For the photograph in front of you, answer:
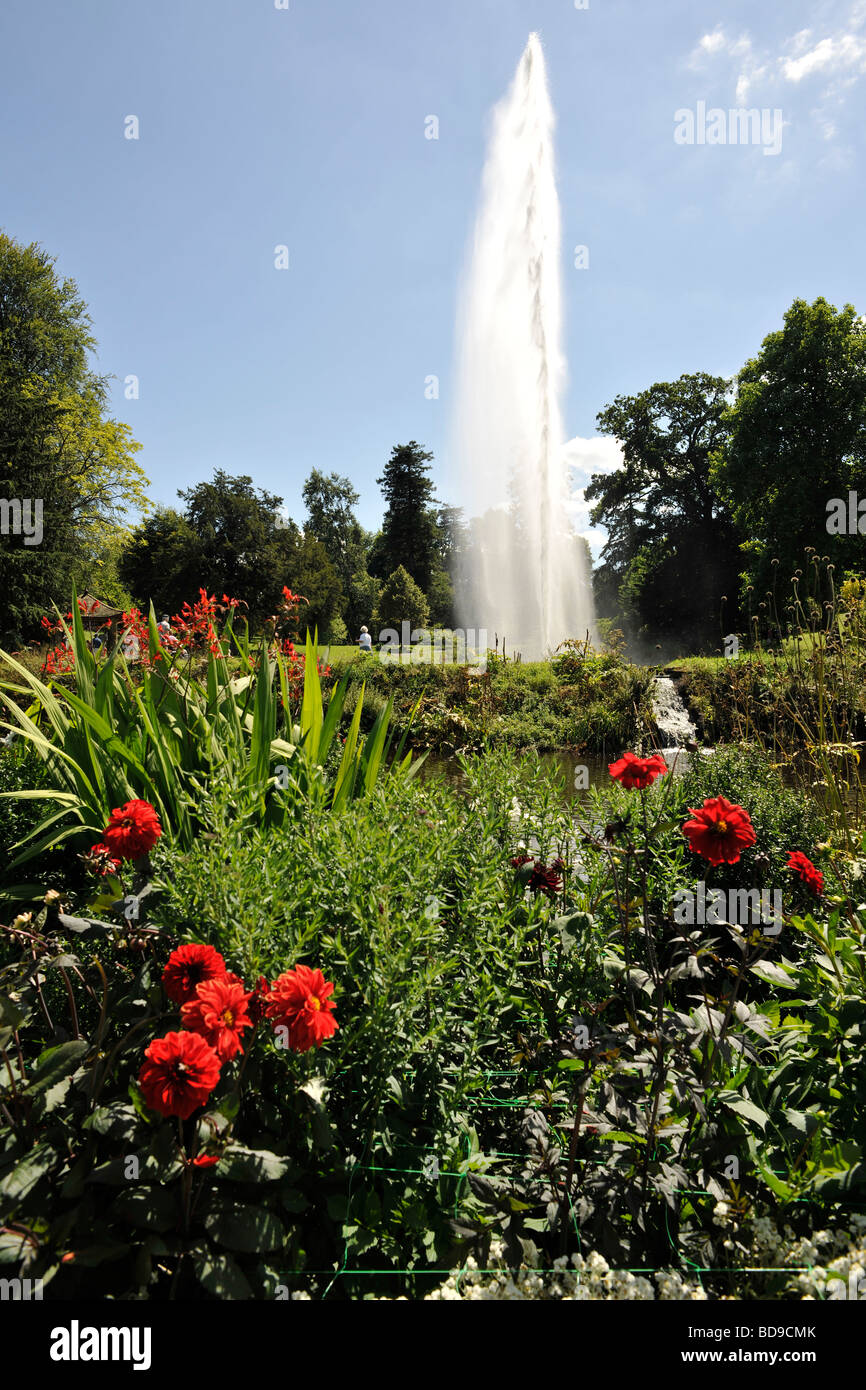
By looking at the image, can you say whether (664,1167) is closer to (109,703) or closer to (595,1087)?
(595,1087)

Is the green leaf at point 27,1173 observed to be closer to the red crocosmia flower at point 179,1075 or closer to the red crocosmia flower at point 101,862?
the red crocosmia flower at point 179,1075

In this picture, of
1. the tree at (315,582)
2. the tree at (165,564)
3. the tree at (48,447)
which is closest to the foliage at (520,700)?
the tree at (48,447)

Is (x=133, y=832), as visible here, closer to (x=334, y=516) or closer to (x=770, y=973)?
(x=770, y=973)

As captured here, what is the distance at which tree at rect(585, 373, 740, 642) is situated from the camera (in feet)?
98.6

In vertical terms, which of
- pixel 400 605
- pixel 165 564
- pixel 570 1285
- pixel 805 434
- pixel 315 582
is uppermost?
pixel 805 434

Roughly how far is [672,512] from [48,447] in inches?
1052

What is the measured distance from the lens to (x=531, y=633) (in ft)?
67.6

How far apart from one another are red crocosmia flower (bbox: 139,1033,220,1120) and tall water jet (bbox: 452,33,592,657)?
1786 centimetres

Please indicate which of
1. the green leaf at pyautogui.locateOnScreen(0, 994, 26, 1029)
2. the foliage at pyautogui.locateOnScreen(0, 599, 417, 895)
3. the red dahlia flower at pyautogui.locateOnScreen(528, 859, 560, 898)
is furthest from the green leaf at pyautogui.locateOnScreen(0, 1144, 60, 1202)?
the red dahlia flower at pyautogui.locateOnScreen(528, 859, 560, 898)

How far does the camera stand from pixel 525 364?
56.5 feet

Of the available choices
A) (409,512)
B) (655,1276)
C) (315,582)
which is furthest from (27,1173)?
(409,512)

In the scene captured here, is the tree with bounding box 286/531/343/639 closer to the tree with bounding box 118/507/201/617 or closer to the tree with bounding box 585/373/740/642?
the tree with bounding box 118/507/201/617
